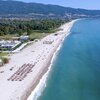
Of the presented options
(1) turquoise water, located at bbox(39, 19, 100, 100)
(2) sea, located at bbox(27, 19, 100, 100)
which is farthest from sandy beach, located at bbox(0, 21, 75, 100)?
(1) turquoise water, located at bbox(39, 19, 100, 100)

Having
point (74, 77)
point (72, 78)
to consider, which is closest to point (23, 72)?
point (72, 78)

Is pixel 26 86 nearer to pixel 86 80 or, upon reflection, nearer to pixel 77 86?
pixel 77 86

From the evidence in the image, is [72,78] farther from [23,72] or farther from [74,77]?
[23,72]

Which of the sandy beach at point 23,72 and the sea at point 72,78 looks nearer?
the sandy beach at point 23,72

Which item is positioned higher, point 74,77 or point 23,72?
point 23,72

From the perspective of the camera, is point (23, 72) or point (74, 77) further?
point (74, 77)

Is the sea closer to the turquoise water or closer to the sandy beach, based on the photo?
the turquoise water

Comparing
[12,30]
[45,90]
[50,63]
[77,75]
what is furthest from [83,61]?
[12,30]

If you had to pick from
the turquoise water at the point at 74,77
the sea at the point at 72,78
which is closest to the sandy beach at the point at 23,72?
the sea at the point at 72,78

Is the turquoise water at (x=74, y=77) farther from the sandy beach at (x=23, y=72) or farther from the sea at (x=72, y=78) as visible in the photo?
the sandy beach at (x=23, y=72)
